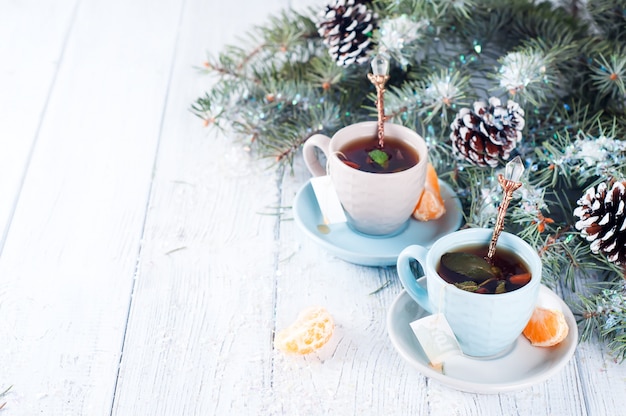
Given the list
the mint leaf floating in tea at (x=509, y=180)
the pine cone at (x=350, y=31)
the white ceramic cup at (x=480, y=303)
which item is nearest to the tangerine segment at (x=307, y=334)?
the white ceramic cup at (x=480, y=303)

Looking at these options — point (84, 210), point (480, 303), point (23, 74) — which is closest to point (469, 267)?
point (480, 303)

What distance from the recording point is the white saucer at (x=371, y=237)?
37.8 inches

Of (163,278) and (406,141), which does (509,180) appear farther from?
(163,278)

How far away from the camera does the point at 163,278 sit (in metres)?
0.98

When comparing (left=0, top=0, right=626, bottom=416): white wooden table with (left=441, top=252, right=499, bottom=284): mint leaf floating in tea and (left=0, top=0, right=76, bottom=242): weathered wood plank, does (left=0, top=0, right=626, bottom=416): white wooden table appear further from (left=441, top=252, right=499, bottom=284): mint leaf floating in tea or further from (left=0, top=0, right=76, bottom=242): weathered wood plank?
(left=441, top=252, right=499, bottom=284): mint leaf floating in tea

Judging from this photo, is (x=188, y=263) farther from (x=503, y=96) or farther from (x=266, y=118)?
(x=503, y=96)

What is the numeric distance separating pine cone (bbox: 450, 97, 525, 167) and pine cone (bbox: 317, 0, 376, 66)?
0.22 metres

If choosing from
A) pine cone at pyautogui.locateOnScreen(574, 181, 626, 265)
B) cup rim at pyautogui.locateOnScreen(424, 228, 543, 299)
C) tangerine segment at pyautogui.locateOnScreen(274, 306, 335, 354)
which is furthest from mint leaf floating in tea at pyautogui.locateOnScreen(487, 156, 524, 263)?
tangerine segment at pyautogui.locateOnScreen(274, 306, 335, 354)

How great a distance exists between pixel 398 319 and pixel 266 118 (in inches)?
20.0

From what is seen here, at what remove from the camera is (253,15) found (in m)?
1.58

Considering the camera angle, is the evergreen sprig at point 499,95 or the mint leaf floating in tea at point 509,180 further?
the evergreen sprig at point 499,95

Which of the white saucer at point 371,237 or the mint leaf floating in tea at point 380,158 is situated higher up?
the mint leaf floating in tea at point 380,158

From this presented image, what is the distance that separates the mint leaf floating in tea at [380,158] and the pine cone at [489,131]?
0.37 feet

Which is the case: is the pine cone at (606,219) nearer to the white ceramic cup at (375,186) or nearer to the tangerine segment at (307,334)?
the white ceramic cup at (375,186)
